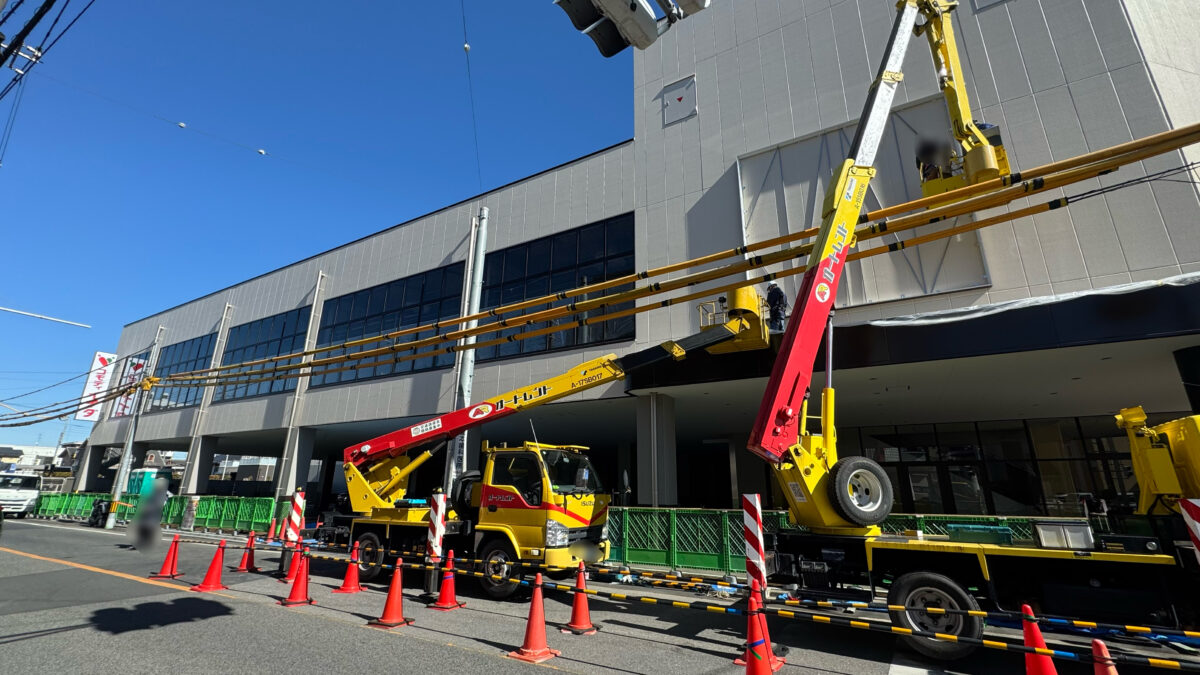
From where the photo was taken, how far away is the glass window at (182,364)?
28609 mm

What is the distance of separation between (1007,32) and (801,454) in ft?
43.5

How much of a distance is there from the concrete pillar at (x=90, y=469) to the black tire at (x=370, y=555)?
36.2 meters

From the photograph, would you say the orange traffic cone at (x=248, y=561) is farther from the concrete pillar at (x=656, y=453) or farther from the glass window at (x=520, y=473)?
the concrete pillar at (x=656, y=453)

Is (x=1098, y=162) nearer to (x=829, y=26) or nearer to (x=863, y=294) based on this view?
(x=863, y=294)

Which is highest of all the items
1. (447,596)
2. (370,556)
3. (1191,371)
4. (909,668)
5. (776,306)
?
(776,306)

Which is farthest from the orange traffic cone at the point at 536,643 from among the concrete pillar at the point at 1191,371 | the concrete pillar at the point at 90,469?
the concrete pillar at the point at 90,469

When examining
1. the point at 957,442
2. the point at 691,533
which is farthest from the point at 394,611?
the point at 957,442

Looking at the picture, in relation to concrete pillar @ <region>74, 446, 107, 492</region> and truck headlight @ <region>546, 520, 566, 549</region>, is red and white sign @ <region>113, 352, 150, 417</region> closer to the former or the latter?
concrete pillar @ <region>74, 446, 107, 492</region>

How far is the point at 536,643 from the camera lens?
5.78m

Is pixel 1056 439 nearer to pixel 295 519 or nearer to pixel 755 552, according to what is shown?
pixel 755 552

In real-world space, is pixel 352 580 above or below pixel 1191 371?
below

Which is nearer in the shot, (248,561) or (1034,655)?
(1034,655)

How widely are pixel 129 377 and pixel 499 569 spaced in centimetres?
3965

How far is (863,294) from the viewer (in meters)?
12.8
